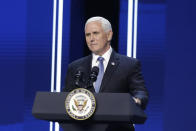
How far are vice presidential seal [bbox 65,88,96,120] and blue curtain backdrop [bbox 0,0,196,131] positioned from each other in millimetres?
1891

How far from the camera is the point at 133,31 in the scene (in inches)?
161

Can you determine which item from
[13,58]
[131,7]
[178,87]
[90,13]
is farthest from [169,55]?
[13,58]

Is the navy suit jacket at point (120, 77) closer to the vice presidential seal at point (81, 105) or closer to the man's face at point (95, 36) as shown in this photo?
the man's face at point (95, 36)

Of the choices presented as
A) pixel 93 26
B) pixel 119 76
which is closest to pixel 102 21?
pixel 93 26

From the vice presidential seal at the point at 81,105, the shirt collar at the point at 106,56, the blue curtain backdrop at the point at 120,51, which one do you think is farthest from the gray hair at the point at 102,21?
the blue curtain backdrop at the point at 120,51

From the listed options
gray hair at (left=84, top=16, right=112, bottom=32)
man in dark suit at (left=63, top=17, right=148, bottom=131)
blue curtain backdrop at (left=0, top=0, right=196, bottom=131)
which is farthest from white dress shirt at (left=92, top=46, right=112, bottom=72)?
blue curtain backdrop at (left=0, top=0, right=196, bottom=131)

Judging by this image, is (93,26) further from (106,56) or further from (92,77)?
(92,77)

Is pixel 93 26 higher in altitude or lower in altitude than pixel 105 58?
higher

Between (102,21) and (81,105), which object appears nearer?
(81,105)

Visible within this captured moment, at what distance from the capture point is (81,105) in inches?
87.2

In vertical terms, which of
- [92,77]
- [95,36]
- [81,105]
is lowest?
[81,105]

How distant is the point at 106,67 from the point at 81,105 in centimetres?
41

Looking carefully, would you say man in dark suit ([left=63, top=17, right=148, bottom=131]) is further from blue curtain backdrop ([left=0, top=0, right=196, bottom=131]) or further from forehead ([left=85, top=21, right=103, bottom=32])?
blue curtain backdrop ([left=0, top=0, right=196, bottom=131])

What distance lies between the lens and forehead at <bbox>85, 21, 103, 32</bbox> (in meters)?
2.56
